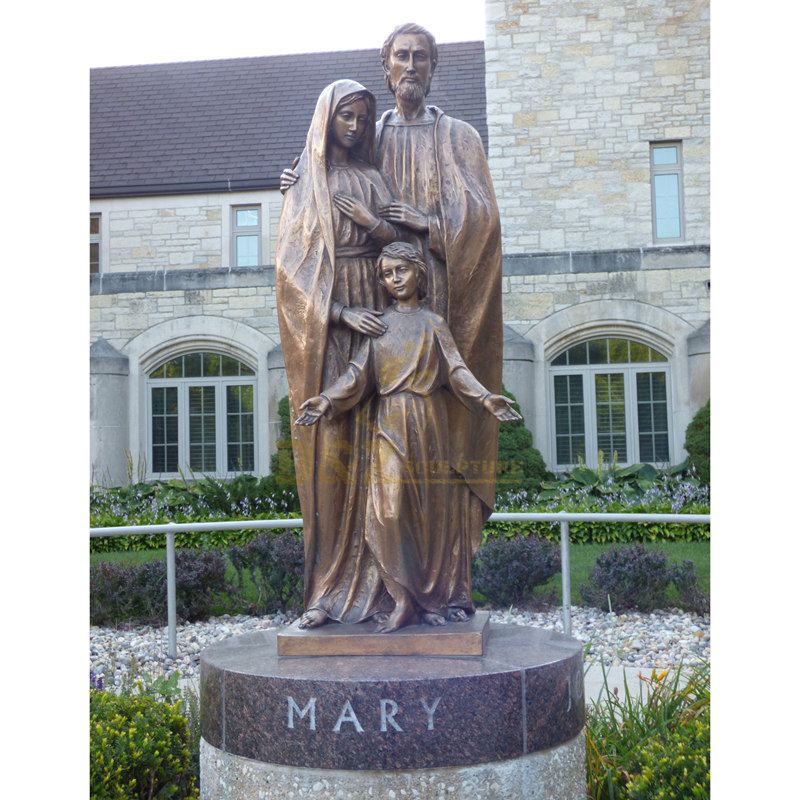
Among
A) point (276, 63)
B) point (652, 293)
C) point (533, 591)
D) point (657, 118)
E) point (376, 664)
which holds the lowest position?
point (533, 591)

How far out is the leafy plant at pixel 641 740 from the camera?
3355mm

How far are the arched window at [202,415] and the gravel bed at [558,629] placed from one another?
6.76 meters

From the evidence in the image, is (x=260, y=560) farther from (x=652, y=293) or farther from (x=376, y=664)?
(x=652, y=293)

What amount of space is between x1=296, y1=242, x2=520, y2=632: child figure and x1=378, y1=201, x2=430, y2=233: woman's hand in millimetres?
119

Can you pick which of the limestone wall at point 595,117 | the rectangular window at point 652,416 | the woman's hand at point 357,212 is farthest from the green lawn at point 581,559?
the limestone wall at point 595,117

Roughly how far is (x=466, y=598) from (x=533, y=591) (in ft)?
15.0

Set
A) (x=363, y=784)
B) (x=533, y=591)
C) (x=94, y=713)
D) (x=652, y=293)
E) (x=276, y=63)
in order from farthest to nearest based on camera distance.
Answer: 1. (x=276, y=63)
2. (x=652, y=293)
3. (x=533, y=591)
4. (x=94, y=713)
5. (x=363, y=784)

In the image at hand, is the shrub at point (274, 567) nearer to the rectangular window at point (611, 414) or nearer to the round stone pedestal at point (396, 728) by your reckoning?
the round stone pedestal at point (396, 728)

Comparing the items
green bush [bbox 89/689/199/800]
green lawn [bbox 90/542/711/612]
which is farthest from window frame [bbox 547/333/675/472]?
green bush [bbox 89/689/199/800]

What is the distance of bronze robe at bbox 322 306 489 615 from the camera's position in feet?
10.7

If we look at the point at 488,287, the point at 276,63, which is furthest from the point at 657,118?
the point at 488,287

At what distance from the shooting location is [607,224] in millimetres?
14641

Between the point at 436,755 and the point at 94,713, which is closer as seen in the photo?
the point at 436,755

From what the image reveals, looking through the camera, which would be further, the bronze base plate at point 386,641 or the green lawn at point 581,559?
the green lawn at point 581,559
